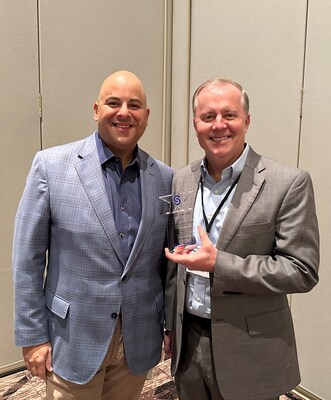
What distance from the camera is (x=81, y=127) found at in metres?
3.14

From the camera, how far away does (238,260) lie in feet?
4.85

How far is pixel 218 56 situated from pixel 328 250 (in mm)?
1700

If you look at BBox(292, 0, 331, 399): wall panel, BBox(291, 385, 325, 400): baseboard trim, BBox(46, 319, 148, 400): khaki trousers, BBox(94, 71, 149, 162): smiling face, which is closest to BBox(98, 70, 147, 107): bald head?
BBox(94, 71, 149, 162): smiling face

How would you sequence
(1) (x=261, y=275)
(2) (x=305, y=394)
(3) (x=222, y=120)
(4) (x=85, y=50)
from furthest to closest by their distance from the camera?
(4) (x=85, y=50), (2) (x=305, y=394), (3) (x=222, y=120), (1) (x=261, y=275)

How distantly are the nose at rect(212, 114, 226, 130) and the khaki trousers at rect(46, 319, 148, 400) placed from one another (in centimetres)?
89

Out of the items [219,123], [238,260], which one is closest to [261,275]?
[238,260]

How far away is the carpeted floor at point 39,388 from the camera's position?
2705mm

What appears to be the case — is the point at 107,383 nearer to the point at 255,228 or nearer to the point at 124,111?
the point at 255,228

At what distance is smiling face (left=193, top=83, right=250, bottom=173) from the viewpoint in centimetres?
158

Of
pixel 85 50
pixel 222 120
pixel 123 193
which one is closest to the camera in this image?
pixel 222 120

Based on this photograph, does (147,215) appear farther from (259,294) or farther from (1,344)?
(1,344)

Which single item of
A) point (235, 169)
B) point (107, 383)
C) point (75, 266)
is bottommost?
point (107, 383)

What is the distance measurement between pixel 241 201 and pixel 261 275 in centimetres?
29

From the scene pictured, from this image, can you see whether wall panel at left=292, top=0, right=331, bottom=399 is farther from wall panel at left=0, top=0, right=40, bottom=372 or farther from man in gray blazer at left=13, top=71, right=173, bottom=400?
wall panel at left=0, top=0, right=40, bottom=372
